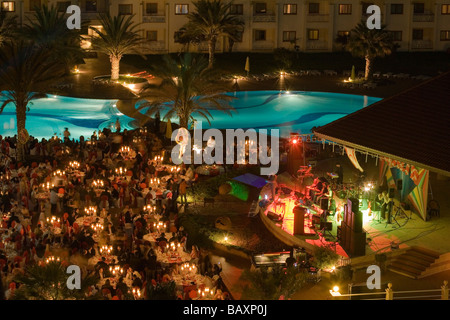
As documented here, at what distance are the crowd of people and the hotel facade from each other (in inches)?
1294

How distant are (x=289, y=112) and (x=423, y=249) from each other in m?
25.9

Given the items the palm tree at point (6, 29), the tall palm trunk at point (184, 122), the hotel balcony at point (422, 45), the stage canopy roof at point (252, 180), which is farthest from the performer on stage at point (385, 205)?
the hotel balcony at point (422, 45)

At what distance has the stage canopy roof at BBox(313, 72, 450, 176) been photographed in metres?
25.2

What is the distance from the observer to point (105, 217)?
85.9 feet

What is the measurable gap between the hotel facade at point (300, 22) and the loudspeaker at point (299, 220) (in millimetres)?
43636

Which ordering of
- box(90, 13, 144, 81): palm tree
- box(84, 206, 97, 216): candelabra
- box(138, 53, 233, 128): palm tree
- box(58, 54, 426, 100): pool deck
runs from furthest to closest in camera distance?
box(90, 13, 144, 81): palm tree < box(58, 54, 426, 100): pool deck < box(138, 53, 233, 128): palm tree < box(84, 206, 97, 216): candelabra

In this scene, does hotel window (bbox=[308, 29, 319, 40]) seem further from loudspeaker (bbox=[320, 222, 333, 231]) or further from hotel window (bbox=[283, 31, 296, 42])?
loudspeaker (bbox=[320, 222, 333, 231])

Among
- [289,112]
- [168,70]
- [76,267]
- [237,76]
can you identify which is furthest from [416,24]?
[76,267]

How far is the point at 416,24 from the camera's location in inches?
2778

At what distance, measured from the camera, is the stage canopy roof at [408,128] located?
82.7ft

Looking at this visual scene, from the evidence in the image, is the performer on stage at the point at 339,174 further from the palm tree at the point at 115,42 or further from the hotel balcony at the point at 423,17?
the hotel balcony at the point at 423,17

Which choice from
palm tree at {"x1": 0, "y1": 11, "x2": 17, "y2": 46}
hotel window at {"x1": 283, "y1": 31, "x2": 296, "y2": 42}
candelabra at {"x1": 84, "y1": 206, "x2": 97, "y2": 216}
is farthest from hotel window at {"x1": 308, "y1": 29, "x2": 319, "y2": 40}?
candelabra at {"x1": 84, "y1": 206, "x2": 97, "y2": 216}

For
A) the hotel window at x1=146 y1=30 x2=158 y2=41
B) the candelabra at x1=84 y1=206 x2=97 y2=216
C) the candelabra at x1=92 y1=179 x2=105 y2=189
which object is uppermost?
the hotel window at x1=146 y1=30 x2=158 y2=41
